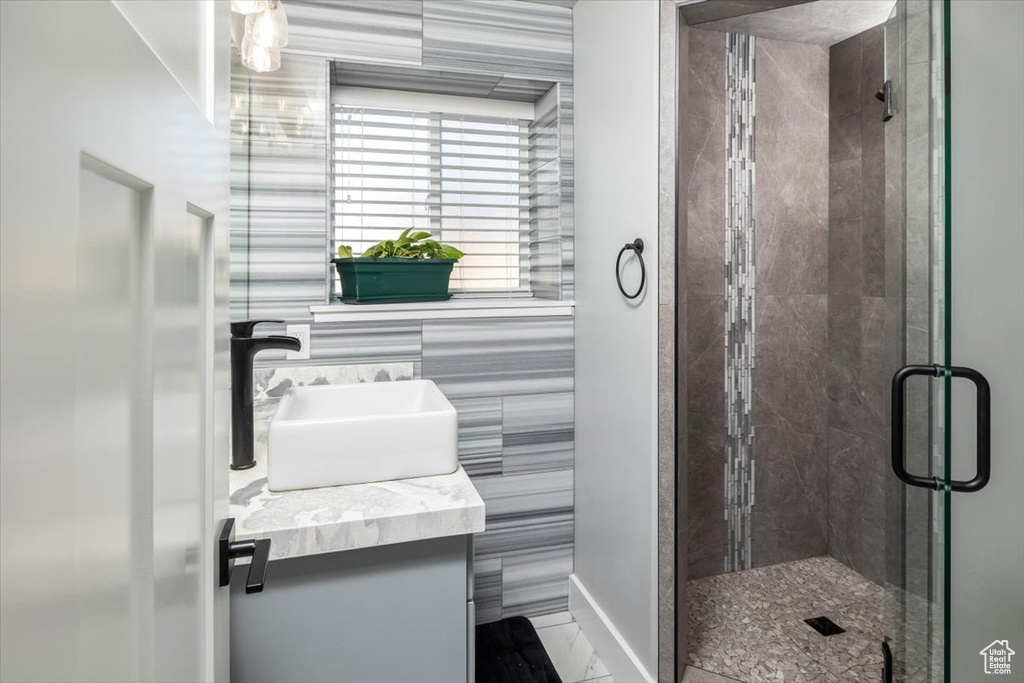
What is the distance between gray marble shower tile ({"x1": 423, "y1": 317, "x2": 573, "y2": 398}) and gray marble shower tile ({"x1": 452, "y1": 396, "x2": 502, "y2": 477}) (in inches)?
1.4

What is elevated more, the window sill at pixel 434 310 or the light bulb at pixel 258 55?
the light bulb at pixel 258 55

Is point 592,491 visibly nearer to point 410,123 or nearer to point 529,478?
point 529,478

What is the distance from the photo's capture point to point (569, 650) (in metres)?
1.98

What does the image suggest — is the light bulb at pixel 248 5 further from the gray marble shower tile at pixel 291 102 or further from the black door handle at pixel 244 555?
the black door handle at pixel 244 555

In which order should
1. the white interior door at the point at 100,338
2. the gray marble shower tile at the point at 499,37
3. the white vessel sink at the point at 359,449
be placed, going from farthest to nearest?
1. the gray marble shower tile at the point at 499,37
2. the white vessel sink at the point at 359,449
3. the white interior door at the point at 100,338

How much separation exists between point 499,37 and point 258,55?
91 centimetres

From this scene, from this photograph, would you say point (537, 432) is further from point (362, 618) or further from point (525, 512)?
point (362, 618)

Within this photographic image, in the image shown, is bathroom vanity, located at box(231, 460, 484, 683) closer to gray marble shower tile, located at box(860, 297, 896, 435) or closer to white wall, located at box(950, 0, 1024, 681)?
white wall, located at box(950, 0, 1024, 681)

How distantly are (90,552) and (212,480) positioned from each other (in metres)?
0.41

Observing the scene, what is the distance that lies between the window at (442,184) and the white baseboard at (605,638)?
1.18 meters

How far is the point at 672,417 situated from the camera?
1.62 m

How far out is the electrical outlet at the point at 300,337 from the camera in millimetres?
1878

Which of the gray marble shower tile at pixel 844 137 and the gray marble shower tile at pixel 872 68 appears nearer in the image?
the gray marble shower tile at pixel 872 68

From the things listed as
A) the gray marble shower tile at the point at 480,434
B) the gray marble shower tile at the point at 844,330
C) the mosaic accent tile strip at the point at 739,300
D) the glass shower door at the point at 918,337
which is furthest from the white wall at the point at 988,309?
the gray marble shower tile at the point at 844,330
